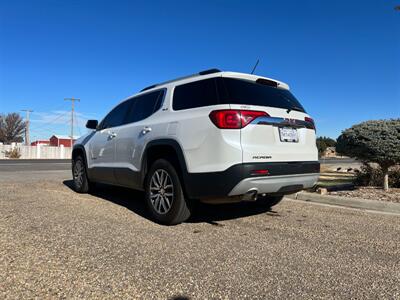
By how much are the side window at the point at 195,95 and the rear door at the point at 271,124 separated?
0.14 metres

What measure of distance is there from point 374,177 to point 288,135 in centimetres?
471

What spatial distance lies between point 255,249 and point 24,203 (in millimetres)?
4338

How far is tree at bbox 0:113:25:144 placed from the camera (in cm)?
7450

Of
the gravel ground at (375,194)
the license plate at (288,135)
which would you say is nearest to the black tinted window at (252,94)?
the license plate at (288,135)

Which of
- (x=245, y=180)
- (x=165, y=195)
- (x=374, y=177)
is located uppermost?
(x=245, y=180)

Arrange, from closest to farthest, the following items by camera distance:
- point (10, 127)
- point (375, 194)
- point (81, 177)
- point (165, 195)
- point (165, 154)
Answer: point (165, 195) < point (165, 154) < point (375, 194) < point (81, 177) < point (10, 127)

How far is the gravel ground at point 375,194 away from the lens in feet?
21.4

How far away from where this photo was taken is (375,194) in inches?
272

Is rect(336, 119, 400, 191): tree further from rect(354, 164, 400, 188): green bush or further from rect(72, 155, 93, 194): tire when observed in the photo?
rect(72, 155, 93, 194): tire

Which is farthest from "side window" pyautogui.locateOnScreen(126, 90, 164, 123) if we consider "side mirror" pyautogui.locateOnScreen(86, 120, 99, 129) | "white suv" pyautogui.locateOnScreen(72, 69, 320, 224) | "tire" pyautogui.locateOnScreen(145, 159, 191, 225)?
"side mirror" pyautogui.locateOnScreen(86, 120, 99, 129)

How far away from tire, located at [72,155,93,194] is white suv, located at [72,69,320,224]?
6.87 feet

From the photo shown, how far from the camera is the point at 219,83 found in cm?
428

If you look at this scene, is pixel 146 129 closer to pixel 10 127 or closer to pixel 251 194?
pixel 251 194

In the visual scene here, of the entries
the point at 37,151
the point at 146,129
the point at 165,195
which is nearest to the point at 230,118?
the point at 165,195
